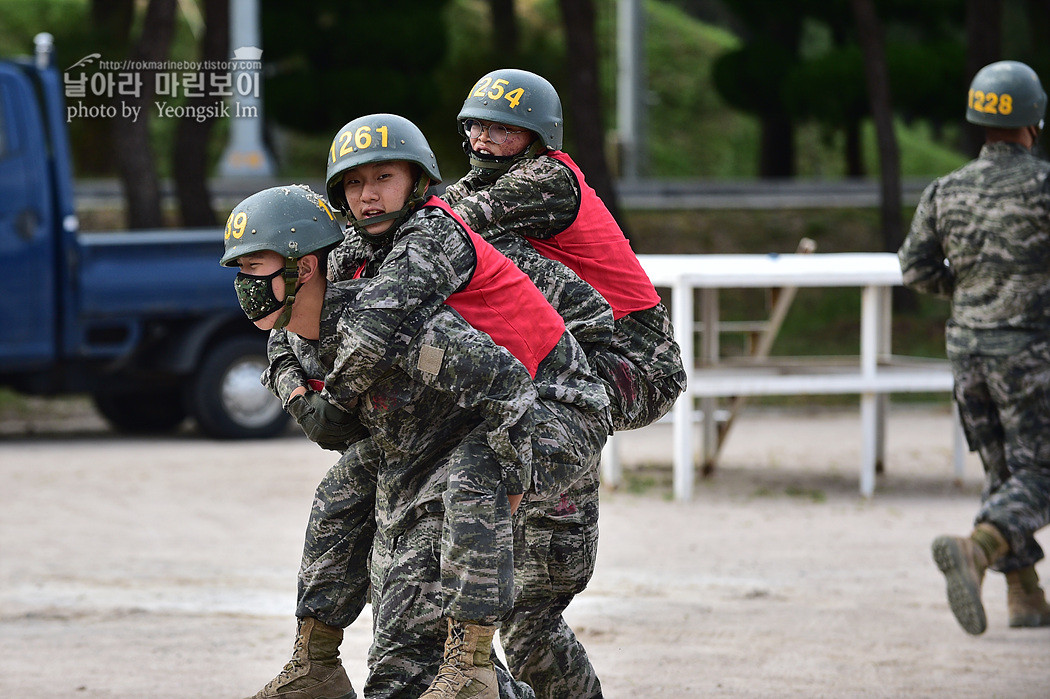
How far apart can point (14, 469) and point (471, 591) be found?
25.2ft

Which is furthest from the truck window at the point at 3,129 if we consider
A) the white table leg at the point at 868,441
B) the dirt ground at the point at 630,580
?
the white table leg at the point at 868,441

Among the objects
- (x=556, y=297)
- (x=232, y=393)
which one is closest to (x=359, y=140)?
(x=556, y=297)

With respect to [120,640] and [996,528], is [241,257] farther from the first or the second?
[996,528]

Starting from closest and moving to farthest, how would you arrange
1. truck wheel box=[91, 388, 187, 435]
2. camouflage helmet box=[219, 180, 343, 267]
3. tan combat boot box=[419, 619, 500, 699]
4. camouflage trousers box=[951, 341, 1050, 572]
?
1. tan combat boot box=[419, 619, 500, 699]
2. camouflage helmet box=[219, 180, 343, 267]
3. camouflage trousers box=[951, 341, 1050, 572]
4. truck wheel box=[91, 388, 187, 435]

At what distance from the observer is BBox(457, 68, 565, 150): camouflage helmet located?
432 centimetres

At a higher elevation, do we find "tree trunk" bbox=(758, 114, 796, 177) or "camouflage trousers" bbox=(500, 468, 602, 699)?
"tree trunk" bbox=(758, 114, 796, 177)

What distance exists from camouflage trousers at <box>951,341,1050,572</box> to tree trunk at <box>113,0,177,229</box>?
34.2ft

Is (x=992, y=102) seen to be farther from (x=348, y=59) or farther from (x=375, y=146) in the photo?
(x=348, y=59)

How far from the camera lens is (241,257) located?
12.5 feet

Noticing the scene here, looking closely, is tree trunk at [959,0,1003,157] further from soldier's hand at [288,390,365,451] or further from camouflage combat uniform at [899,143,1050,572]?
soldier's hand at [288,390,365,451]

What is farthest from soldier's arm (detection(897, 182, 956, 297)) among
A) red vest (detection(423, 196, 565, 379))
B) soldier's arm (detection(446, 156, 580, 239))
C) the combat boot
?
red vest (detection(423, 196, 565, 379))

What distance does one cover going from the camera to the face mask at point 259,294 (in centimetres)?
379

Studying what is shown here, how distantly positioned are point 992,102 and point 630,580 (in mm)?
2711

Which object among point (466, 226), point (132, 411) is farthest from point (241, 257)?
point (132, 411)
